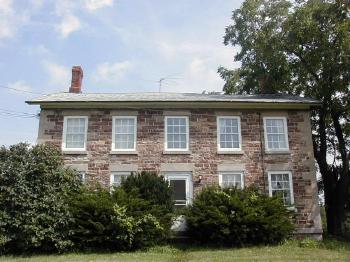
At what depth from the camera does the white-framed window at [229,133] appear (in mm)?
19922

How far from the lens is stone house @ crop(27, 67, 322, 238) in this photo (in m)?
19.4

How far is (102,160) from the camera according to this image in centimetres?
1944

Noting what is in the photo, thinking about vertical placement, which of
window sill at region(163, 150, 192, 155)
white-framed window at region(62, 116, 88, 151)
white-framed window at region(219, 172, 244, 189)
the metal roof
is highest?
the metal roof

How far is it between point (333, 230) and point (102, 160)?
12.1 metres

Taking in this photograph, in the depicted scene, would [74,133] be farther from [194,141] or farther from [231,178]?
[231,178]

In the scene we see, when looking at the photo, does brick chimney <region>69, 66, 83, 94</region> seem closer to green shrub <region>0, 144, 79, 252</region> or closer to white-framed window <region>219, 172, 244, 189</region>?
green shrub <region>0, 144, 79, 252</region>

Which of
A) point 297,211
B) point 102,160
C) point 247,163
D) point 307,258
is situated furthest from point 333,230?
point 102,160

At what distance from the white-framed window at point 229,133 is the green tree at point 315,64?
493 centimetres

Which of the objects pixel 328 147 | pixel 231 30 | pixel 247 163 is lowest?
pixel 247 163

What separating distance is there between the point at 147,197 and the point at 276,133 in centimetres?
701

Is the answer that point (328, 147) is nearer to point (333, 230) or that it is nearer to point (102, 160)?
point (333, 230)

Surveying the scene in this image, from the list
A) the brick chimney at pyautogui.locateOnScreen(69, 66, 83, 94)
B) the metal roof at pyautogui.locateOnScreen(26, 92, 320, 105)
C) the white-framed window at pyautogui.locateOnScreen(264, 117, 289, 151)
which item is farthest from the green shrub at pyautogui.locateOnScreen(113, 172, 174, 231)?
the brick chimney at pyautogui.locateOnScreen(69, 66, 83, 94)

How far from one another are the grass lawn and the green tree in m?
7.14

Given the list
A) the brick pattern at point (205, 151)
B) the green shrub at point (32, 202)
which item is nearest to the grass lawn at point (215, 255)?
the green shrub at point (32, 202)
